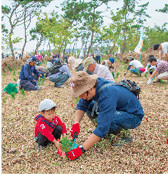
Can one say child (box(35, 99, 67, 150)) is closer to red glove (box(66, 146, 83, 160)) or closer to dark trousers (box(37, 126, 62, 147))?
dark trousers (box(37, 126, 62, 147))

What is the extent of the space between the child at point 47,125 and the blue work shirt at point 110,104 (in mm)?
610

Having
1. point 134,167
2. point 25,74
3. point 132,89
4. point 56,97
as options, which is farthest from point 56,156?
→ point 25,74

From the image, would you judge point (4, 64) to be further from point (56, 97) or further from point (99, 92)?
point (99, 92)

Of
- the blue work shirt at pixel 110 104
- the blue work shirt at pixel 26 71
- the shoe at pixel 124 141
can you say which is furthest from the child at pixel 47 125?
the blue work shirt at pixel 26 71

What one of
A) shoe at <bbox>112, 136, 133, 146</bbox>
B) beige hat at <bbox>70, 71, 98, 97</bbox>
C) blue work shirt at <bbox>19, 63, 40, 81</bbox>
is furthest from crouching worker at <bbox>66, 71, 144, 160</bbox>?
blue work shirt at <bbox>19, 63, 40, 81</bbox>

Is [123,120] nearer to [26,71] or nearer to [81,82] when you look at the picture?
[81,82]

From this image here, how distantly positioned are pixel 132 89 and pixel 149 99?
94.0 inches

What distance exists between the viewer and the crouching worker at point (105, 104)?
5.90 ft

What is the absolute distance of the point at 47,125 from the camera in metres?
2.27

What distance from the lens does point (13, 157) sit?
7.57 feet

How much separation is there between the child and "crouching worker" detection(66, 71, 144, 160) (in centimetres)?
27

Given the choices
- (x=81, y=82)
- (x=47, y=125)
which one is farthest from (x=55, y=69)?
(x=81, y=82)

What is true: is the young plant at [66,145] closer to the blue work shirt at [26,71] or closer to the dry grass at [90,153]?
the dry grass at [90,153]

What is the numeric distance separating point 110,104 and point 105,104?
2.0 inches
